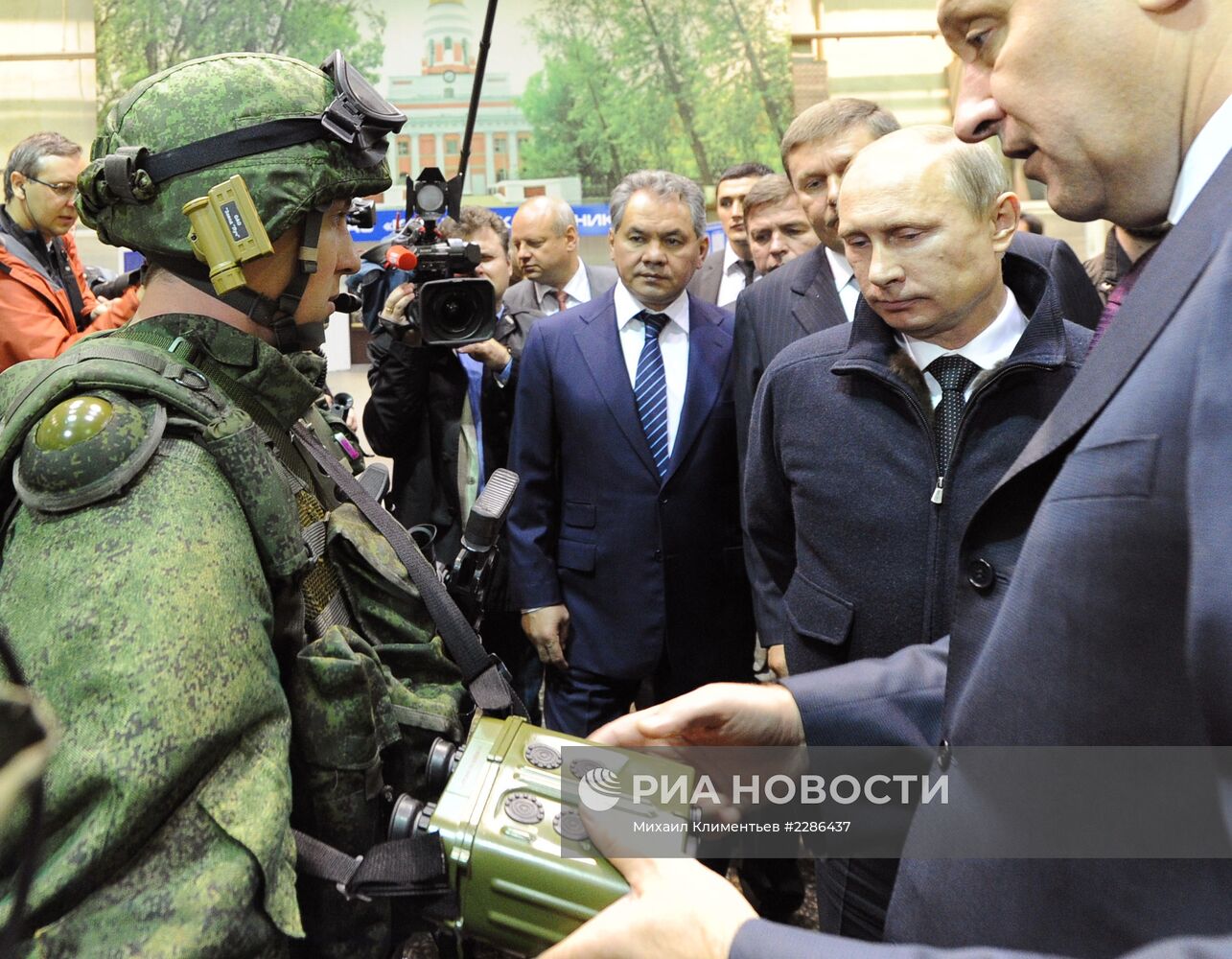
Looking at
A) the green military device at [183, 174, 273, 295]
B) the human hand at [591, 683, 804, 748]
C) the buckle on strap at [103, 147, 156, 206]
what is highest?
the buckle on strap at [103, 147, 156, 206]

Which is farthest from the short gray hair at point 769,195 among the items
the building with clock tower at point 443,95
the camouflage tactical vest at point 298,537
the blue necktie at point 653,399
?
the building with clock tower at point 443,95

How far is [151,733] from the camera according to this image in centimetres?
114

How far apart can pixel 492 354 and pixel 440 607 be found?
1900 mm

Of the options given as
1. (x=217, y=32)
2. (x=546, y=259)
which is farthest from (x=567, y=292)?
(x=217, y=32)

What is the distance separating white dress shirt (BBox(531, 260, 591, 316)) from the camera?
4762 millimetres

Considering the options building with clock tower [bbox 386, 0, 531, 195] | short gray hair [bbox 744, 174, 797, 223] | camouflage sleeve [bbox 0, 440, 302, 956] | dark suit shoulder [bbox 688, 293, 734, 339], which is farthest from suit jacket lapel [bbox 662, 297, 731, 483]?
building with clock tower [bbox 386, 0, 531, 195]

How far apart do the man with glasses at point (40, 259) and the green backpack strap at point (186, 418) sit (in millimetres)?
2723

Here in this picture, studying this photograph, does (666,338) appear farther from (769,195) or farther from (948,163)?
(948,163)

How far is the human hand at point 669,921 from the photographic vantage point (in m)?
0.87

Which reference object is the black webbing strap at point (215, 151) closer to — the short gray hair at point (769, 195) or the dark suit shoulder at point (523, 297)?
the short gray hair at point (769, 195)

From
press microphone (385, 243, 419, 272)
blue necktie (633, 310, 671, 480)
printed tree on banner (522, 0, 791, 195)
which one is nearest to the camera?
press microphone (385, 243, 419, 272)

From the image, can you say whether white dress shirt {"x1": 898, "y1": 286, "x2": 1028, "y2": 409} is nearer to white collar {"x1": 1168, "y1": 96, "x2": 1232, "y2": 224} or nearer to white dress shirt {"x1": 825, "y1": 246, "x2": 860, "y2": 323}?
white dress shirt {"x1": 825, "y1": 246, "x2": 860, "y2": 323}

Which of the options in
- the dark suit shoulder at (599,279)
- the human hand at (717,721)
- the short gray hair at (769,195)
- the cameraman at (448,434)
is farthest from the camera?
the dark suit shoulder at (599,279)

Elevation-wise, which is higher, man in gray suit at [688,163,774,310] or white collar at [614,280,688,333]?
white collar at [614,280,688,333]
